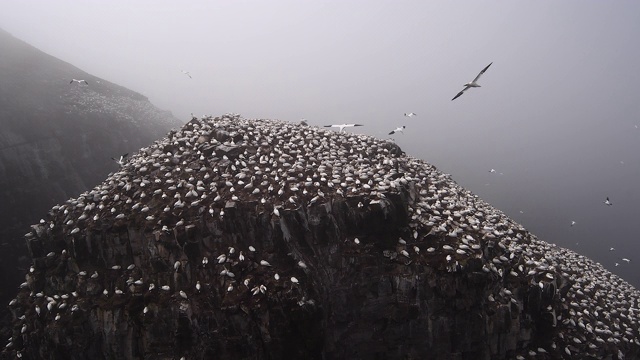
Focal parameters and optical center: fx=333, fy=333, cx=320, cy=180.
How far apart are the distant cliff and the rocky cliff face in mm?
30648

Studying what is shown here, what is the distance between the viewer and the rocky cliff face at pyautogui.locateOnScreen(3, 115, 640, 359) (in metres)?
19.6

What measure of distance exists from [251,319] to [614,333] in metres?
28.2

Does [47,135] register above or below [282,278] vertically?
below

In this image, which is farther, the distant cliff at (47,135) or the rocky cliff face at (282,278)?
the distant cliff at (47,135)

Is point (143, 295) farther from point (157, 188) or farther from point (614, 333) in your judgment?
point (614, 333)

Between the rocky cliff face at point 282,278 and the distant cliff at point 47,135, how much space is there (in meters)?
30.6

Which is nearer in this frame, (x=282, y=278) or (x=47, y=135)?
(x=282, y=278)

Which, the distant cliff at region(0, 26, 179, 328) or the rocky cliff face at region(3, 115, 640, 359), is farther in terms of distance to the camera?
the distant cliff at region(0, 26, 179, 328)

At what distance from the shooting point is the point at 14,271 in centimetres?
4353

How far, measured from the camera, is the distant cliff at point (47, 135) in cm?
4922

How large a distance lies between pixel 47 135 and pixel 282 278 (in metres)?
62.8

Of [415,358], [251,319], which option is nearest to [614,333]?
[415,358]

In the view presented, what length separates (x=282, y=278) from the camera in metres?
20.7

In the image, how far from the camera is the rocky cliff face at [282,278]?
1962cm
